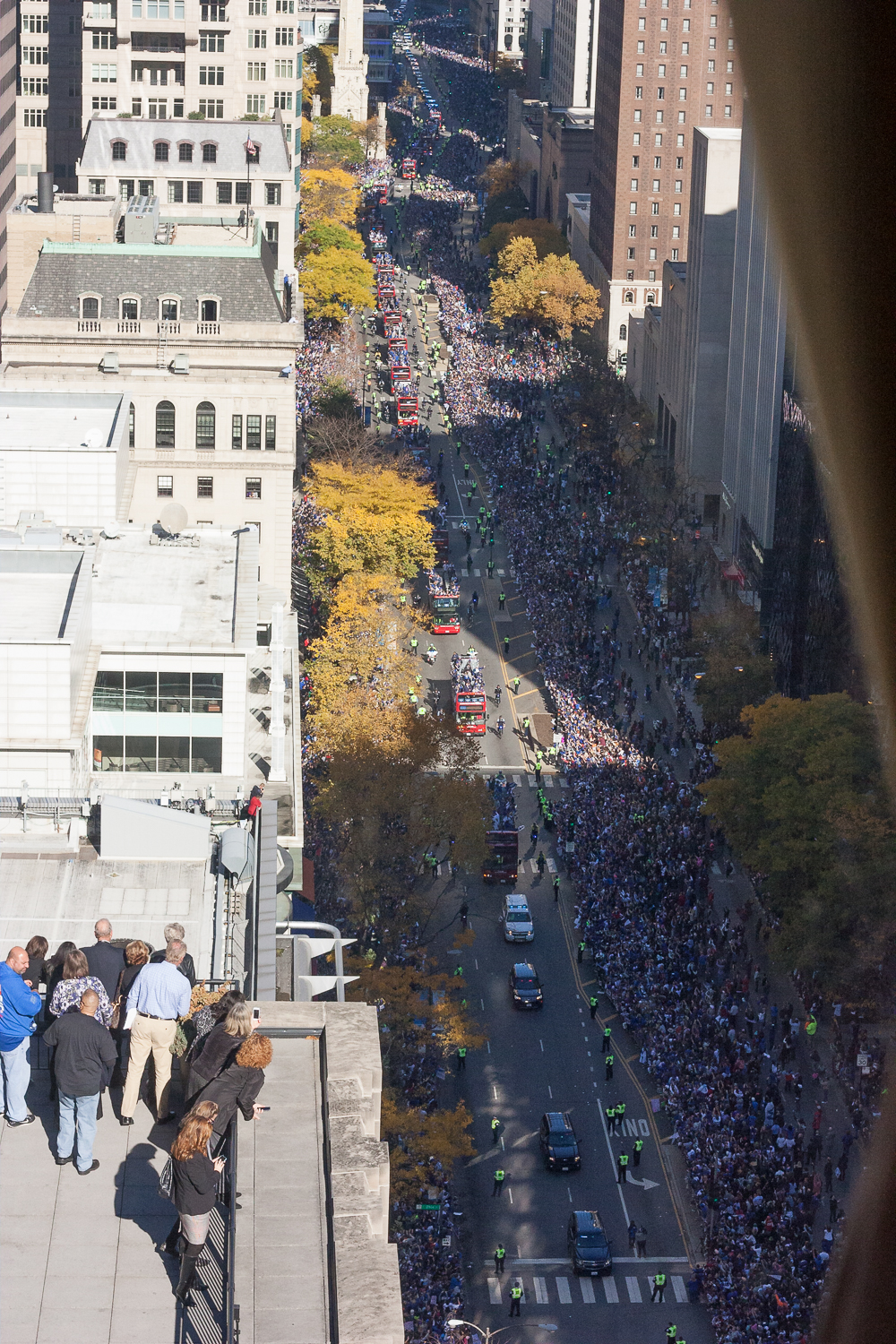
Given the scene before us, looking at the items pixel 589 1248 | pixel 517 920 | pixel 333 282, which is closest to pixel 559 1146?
pixel 589 1248

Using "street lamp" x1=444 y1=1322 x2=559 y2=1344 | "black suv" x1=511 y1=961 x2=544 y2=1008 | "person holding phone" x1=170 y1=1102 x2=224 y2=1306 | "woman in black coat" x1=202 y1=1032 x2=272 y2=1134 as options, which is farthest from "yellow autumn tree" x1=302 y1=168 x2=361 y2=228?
"person holding phone" x1=170 y1=1102 x2=224 y2=1306

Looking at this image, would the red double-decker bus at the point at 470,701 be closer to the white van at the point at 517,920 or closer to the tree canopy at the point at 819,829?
the white van at the point at 517,920

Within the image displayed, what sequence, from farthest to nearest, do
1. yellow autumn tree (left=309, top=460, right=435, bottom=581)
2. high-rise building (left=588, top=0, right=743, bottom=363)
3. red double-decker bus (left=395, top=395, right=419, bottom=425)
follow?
1. high-rise building (left=588, top=0, right=743, bottom=363)
2. red double-decker bus (left=395, top=395, right=419, bottom=425)
3. yellow autumn tree (left=309, top=460, right=435, bottom=581)

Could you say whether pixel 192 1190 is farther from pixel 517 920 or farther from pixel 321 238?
pixel 321 238

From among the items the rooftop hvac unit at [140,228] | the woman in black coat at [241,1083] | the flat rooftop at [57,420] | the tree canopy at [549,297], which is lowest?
the tree canopy at [549,297]

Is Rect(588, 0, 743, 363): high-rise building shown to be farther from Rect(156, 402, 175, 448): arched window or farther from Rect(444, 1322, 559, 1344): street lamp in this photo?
Rect(444, 1322, 559, 1344): street lamp

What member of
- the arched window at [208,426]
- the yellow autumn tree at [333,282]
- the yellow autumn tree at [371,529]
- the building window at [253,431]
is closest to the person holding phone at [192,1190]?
the building window at [253,431]

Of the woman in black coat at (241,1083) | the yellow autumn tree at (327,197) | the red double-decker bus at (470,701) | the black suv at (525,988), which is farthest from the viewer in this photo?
the yellow autumn tree at (327,197)
